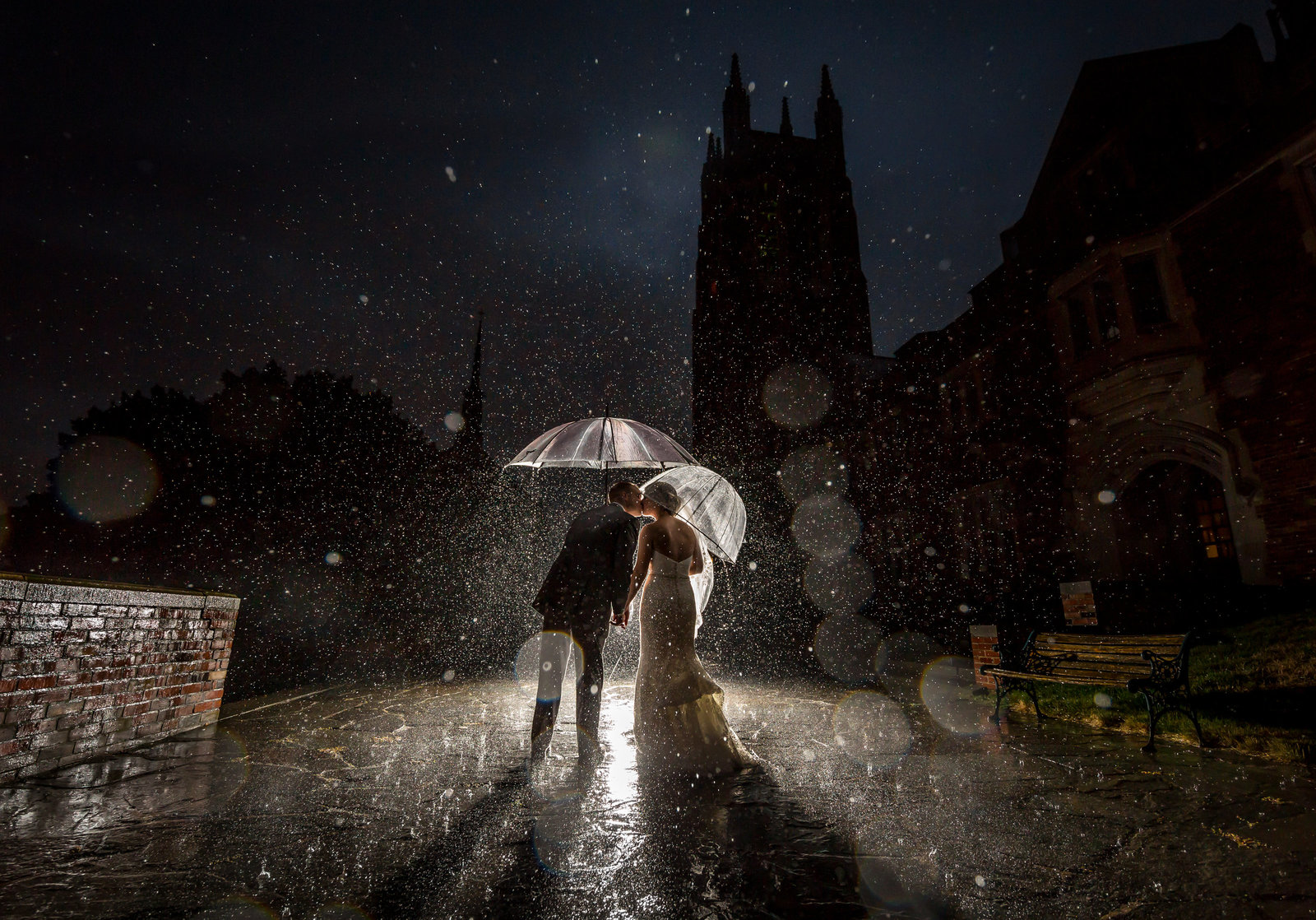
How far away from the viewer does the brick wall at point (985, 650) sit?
7.09 m

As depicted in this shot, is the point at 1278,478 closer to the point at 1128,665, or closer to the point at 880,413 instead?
the point at 1128,665

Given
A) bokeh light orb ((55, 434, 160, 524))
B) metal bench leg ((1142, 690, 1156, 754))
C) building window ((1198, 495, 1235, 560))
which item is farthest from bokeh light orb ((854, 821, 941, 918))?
bokeh light orb ((55, 434, 160, 524))

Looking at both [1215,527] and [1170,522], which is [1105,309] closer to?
[1170,522]

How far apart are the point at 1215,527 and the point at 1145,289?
212 inches

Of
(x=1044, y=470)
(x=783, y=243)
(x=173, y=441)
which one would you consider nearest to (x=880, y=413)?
(x=1044, y=470)

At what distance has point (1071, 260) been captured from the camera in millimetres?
13797

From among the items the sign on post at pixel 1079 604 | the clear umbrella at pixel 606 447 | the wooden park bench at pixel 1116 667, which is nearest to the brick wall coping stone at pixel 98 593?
the clear umbrella at pixel 606 447

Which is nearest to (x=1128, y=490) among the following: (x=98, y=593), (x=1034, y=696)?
(x=1034, y=696)

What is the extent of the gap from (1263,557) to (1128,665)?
7.81 meters

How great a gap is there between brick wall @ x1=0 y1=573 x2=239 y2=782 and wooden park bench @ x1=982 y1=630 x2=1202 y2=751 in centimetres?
752

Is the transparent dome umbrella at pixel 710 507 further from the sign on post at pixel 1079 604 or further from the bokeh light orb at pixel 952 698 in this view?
the sign on post at pixel 1079 604

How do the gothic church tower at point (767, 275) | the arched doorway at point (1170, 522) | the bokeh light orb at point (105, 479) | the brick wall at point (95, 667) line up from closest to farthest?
the brick wall at point (95, 667) < the arched doorway at point (1170, 522) < the bokeh light orb at point (105, 479) < the gothic church tower at point (767, 275)

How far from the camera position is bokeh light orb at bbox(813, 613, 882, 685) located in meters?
10.5

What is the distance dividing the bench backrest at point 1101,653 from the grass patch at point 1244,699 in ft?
1.18
